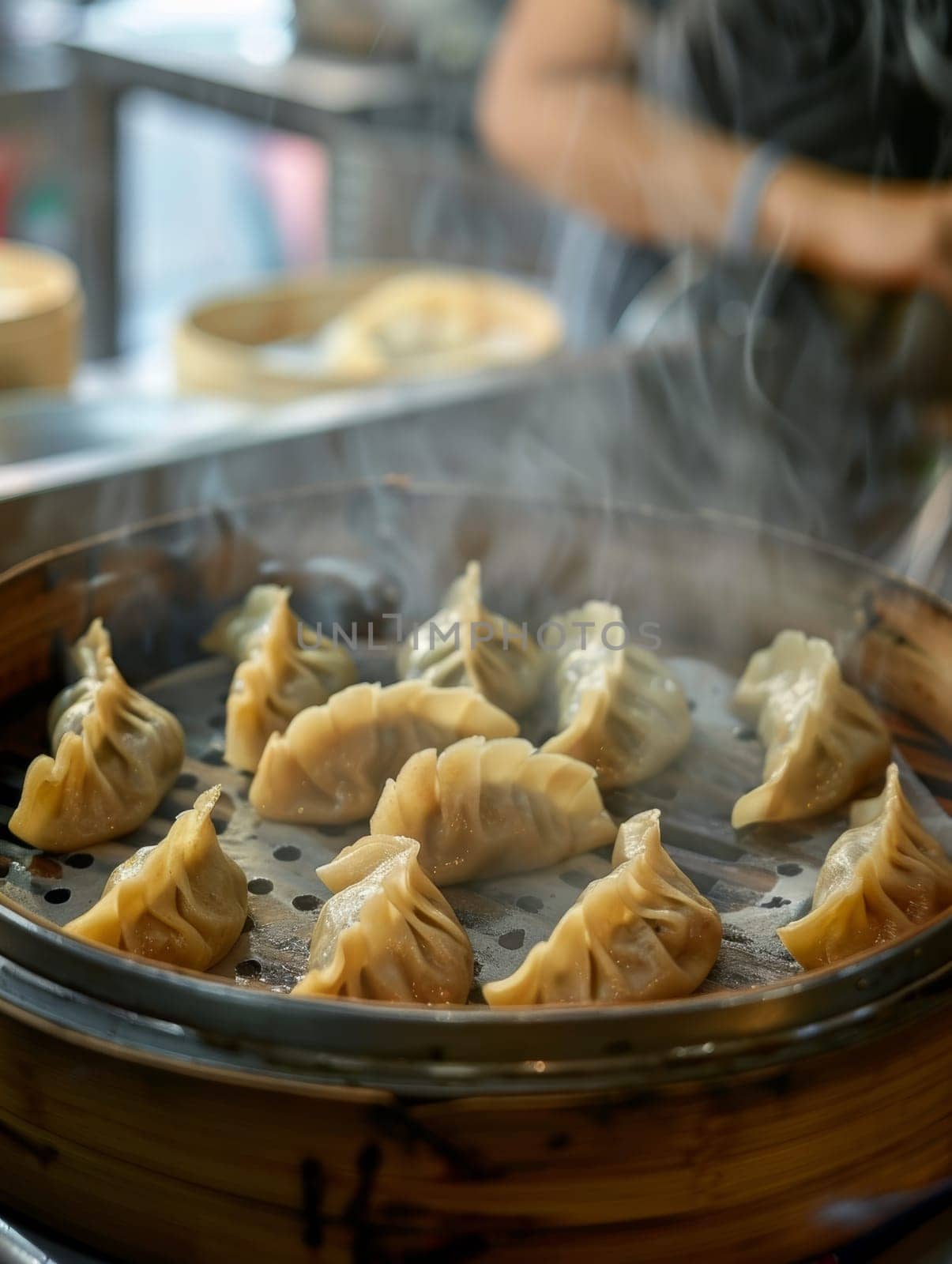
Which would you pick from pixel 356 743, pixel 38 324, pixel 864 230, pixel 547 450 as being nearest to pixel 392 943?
pixel 356 743

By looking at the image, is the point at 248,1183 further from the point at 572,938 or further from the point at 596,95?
the point at 596,95

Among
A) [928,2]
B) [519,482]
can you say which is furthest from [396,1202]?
[928,2]

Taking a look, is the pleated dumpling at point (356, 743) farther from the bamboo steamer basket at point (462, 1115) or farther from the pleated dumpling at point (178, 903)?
the bamboo steamer basket at point (462, 1115)

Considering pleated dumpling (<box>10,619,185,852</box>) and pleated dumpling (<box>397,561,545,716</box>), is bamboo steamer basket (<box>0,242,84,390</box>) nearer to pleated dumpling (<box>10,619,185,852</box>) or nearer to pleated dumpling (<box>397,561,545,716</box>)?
pleated dumpling (<box>10,619,185,852</box>)

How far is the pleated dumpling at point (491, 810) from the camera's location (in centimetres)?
187

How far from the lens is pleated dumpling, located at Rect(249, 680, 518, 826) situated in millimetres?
1975

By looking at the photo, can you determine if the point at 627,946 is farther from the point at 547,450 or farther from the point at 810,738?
the point at 547,450

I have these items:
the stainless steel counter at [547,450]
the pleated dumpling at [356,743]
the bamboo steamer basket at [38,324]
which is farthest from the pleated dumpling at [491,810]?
the bamboo steamer basket at [38,324]

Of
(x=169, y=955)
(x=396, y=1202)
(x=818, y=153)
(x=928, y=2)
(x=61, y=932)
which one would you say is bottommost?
(x=169, y=955)

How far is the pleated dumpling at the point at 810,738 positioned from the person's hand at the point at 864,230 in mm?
1609

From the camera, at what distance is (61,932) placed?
1313 mm

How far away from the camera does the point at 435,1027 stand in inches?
47.7

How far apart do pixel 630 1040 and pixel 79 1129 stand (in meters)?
0.58

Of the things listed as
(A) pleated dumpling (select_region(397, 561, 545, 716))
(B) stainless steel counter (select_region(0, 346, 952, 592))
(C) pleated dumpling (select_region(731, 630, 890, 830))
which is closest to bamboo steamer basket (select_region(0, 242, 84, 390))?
(B) stainless steel counter (select_region(0, 346, 952, 592))
